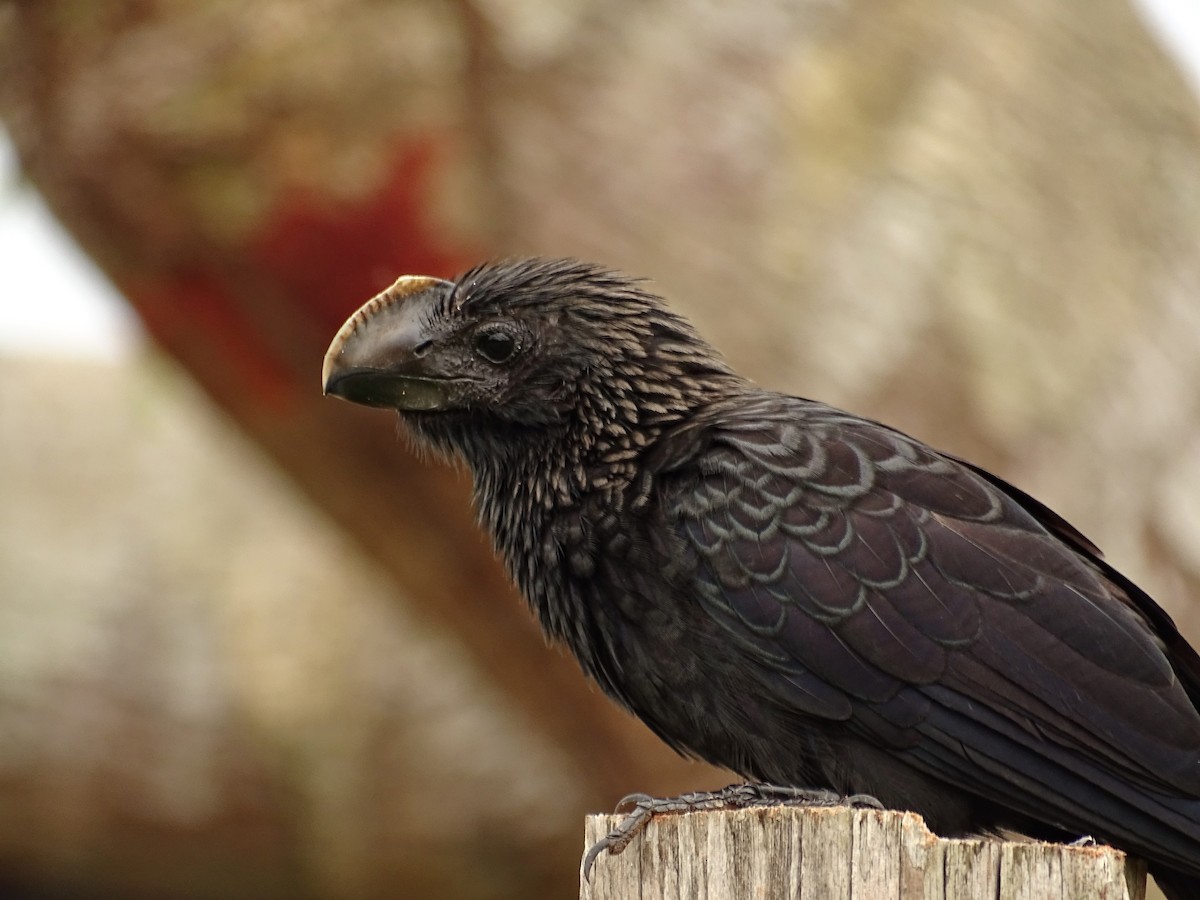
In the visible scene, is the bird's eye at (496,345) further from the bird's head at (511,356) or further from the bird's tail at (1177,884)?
the bird's tail at (1177,884)

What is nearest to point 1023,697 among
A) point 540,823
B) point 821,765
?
point 821,765

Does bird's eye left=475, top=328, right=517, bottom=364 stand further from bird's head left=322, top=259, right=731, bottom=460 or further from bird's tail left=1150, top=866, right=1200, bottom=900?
bird's tail left=1150, top=866, right=1200, bottom=900

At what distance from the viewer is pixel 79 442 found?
10477mm

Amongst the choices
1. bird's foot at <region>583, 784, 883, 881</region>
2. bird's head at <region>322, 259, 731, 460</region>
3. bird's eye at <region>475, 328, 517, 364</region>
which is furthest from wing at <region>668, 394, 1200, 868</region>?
bird's eye at <region>475, 328, 517, 364</region>

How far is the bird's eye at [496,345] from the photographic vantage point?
3920 mm

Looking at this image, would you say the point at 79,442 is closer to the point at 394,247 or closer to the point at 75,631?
the point at 75,631

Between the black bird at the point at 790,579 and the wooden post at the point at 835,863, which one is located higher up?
the black bird at the point at 790,579

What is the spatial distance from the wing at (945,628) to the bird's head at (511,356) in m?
0.37

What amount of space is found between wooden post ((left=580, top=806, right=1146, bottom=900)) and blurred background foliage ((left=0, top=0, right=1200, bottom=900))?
4136mm

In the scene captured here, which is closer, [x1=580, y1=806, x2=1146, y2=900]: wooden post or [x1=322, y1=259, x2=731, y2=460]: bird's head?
[x1=580, y1=806, x2=1146, y2=900]: wooden post

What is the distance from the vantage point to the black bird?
3.26 meters

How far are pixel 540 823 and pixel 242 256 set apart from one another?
3.94 metres

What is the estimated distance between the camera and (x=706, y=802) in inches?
120

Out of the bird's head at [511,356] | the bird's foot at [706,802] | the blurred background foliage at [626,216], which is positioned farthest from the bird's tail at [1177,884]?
the blurred background foliage at [626,216]
